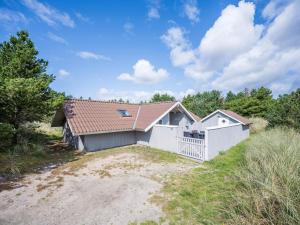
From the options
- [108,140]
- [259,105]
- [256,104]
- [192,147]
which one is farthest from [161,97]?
[192,147]

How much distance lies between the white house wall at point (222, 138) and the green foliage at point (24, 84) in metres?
10.7

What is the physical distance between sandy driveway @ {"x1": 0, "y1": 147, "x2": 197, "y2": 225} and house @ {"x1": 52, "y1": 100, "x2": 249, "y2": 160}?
2499 mm

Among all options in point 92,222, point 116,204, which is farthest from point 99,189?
point 92,222

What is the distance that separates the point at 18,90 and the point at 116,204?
8.72 metres

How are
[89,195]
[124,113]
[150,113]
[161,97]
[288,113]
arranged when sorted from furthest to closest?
[161,97], [288,113], [124,113], [150,113], [89,195]

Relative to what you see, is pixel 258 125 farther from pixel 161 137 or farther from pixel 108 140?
pixel 108 140

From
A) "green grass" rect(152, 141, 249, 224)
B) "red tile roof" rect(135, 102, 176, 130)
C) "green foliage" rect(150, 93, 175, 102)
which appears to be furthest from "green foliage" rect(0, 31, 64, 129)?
"green foliage" rect(150, 93, 175, 102)

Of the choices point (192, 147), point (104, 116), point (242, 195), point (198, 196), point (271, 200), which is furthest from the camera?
point (104, 116)

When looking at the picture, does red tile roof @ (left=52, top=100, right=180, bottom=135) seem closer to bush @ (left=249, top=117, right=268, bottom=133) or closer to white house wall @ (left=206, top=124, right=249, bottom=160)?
white house wall @ (left=206, top=124, right=249, bottom=160)

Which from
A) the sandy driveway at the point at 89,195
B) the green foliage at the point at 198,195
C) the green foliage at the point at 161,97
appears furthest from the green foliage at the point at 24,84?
the green foliage at the point at 161,97

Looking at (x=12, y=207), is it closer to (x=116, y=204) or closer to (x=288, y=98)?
(x=116, y=204)

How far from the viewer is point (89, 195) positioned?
19.3 feet

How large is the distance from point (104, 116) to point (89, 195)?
330 inches

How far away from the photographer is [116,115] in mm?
14594
